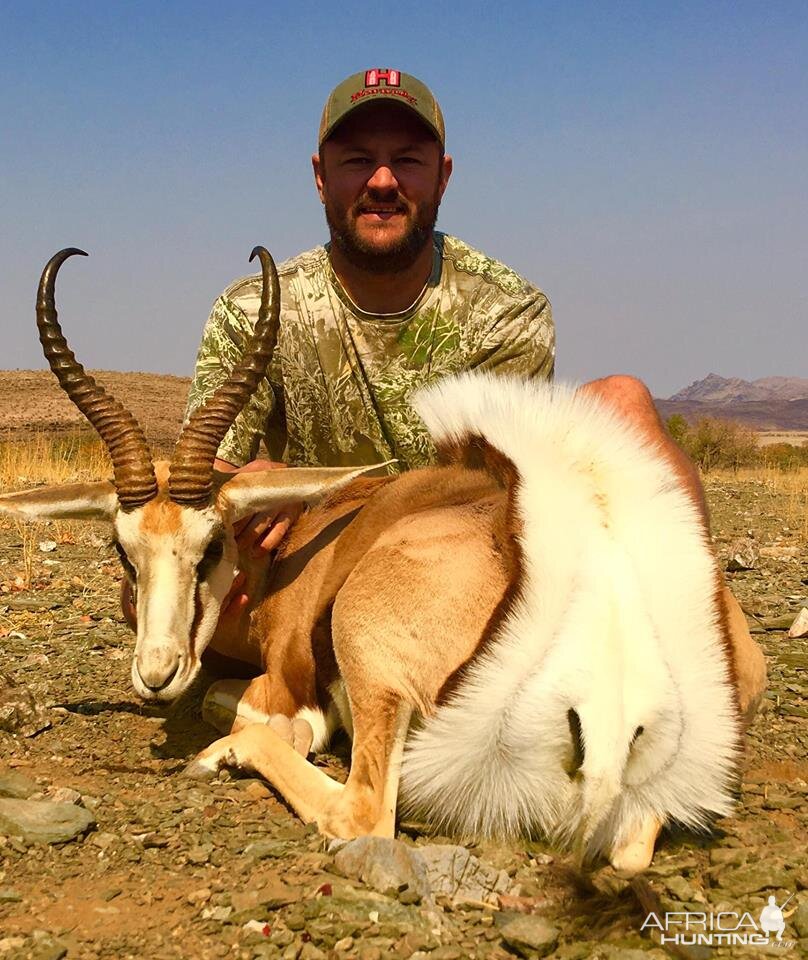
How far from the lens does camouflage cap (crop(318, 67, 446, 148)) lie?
5.89m

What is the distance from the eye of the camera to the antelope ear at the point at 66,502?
14.7 feet

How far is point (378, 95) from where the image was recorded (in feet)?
19.2

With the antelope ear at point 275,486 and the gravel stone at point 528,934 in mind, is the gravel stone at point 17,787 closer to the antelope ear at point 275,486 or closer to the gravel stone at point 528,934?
the antelope ear at point 275,486

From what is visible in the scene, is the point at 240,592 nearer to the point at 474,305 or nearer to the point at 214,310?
the point at 214,310

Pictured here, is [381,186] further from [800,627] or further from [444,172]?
[800,627]

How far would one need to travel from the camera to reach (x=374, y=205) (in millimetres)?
6047

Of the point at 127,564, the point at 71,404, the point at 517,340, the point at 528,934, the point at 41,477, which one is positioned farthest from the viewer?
A: the point at 71,404

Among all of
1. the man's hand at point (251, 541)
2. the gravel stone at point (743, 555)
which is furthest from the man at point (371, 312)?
the gravel stone at point (743, 555)

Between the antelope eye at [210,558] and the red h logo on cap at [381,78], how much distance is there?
306 cm

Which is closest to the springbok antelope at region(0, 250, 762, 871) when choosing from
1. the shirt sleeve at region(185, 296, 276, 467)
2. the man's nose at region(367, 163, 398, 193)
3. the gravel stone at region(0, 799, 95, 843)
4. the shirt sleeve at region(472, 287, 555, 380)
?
the gravel stone at region(0, 799, 95, 843)

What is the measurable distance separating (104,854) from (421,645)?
127cm

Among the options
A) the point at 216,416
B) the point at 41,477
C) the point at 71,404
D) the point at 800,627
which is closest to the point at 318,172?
the point at 216,416

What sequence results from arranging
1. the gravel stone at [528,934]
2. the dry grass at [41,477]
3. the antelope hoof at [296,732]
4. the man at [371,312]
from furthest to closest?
1. the dry grass at [41,477]
2. the man at [371,312]
3. the antelope hoof at [296,732]
4. the gravel stone at [528,934]

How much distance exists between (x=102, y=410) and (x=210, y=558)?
0.83m
